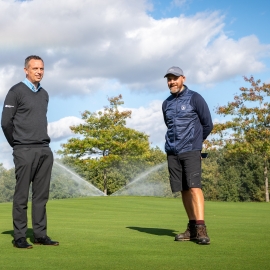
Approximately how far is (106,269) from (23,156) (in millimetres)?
2345

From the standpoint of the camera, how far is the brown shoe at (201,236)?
716cm

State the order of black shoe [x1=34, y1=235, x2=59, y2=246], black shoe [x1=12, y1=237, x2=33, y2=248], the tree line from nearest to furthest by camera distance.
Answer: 1. black shoe [x1=12, y1=237, x2=33, y2=248]
2. black shoe [x1=34, y1=235, x2=59, y2=246]
3. the tree line

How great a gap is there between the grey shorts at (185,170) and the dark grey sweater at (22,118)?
186cm

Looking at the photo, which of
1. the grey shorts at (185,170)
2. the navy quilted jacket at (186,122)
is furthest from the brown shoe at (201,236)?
the navy quilted jacket at (186,122)

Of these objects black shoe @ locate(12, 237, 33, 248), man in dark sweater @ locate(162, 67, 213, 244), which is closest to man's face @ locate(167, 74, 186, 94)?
man in dark sweater @ locate(162, 67, 213, 244)

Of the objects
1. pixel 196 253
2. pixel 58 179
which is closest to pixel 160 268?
pixel 196 253

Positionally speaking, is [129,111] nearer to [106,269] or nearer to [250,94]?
[250,94]

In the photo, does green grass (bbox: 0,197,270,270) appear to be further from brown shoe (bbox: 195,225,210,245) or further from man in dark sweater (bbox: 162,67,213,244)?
man in dark sweater (bbox: 162,67,213,244)

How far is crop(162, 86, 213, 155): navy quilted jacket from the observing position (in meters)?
7.71

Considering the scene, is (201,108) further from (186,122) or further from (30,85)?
(30,85)

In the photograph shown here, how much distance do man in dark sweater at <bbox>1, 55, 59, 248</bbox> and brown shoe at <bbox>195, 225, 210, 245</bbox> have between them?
1.78m

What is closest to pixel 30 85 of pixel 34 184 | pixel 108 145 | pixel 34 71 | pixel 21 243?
pixel 34 71

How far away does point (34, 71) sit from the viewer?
7.13 m

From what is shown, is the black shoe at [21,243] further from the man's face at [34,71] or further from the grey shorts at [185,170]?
the grey shorts at [185,170]
